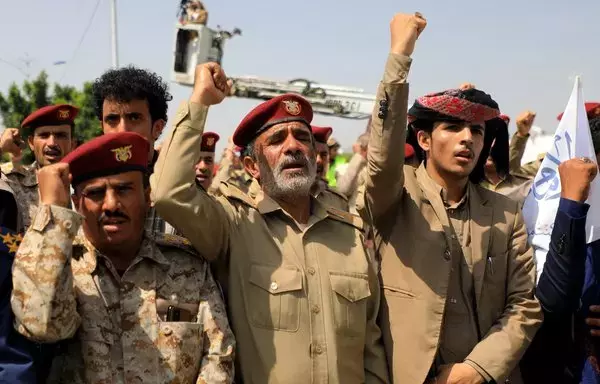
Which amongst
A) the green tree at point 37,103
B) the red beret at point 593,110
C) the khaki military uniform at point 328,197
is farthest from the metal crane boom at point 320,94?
the khaki military uniform at point 328,197

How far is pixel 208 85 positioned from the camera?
2.69 meters

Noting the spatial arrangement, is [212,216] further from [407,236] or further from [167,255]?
[407,236]

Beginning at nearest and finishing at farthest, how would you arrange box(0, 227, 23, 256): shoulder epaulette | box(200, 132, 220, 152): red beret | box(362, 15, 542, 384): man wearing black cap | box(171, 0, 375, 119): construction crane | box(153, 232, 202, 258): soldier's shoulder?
box(0, 227, 23, 256): shoulder epaulette < box(153, 232, 202, 258): soldier's shoulder < box(362, 15, 542, 384): man wearing black cap < box(200, 132, 220, 152): red beret < box(171, 0, 375, 119): construction crane

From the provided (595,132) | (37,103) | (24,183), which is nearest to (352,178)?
(24,183)

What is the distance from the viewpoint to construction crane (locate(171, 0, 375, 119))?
13.6m

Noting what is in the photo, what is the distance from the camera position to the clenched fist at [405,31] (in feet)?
9.13

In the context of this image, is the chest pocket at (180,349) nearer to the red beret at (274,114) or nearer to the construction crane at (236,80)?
Answer: the red beret at (274,114)

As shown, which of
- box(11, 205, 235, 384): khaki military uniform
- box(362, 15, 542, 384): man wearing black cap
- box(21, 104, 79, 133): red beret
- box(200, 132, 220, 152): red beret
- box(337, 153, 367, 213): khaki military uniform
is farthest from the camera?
box(337, 153, 367, 213): khaki military uniform

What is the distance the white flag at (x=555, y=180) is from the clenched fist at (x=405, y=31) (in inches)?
46.5

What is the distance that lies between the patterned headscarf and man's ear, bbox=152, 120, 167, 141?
158 centimetres

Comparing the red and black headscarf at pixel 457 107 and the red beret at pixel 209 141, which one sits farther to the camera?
the red beret at pixel 209 141

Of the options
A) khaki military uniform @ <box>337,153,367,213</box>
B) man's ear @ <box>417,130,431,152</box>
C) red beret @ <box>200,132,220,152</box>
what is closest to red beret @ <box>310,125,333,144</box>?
red beret @ <box>200,132,220,152</box>

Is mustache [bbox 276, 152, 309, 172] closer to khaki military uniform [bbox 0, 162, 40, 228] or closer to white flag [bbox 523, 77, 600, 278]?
white flag [bbox 523, 77, 600, 278]

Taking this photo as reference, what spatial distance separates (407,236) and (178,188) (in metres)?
1.11
